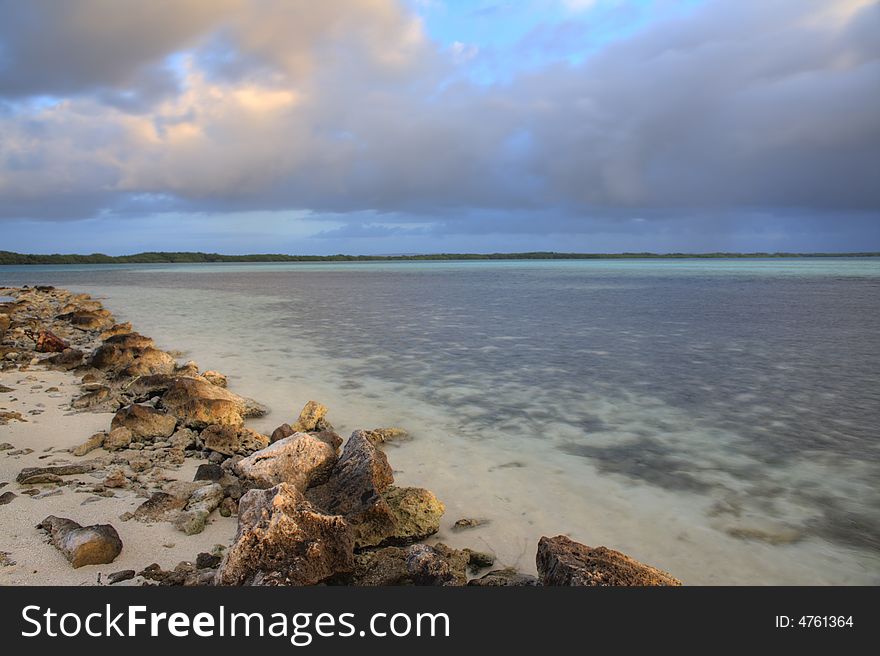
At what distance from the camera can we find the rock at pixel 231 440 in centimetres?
630

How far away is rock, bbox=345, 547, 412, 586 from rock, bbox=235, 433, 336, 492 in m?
1.14

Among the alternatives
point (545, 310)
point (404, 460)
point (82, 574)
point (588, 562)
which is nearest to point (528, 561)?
point (588, 562)

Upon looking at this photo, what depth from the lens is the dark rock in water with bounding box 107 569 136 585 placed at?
3.63 metres

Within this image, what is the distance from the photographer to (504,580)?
3.61 m

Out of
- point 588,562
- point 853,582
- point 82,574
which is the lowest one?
point 853,582

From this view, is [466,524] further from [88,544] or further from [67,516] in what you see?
[67,516]

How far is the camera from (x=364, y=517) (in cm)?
440

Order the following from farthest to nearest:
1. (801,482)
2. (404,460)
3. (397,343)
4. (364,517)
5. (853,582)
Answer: (397,343), (404,460), (801,482), (364,517), (853,582)

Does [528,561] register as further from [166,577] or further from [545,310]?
[545,310]

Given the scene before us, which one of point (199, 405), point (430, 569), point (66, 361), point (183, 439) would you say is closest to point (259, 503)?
point (430, 569)

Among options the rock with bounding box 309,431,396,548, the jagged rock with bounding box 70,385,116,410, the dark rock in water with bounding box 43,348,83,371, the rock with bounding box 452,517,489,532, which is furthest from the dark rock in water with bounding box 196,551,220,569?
the dark rock in water with bounding box 43,348,83,371

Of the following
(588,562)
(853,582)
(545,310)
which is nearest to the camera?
(588,562)

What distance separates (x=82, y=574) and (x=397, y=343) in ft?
38.8

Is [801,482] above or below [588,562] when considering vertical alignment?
below
